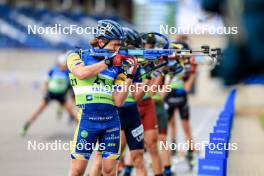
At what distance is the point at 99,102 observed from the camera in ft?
17.2

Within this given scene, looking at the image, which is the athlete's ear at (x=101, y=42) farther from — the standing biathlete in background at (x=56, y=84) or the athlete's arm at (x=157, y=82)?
the standing biathlete in background at (x=56, y=84)

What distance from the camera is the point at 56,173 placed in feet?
28.5

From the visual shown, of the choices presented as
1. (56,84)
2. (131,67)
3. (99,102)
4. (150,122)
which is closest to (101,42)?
(131,67)

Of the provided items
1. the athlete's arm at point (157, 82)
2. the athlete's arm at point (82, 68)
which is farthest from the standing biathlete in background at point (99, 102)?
the athlete's arm at point (157, 82)

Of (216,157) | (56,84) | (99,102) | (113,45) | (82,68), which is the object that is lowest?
(216,157)

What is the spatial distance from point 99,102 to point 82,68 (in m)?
0.35

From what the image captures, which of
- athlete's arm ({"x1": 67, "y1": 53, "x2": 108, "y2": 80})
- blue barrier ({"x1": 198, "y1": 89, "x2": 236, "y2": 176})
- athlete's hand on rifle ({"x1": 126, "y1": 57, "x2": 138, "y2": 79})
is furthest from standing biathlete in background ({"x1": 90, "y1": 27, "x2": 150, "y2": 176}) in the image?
athlete's arm ({"x1": 67, "y1": 53, "x2": 108, "y2": 80})

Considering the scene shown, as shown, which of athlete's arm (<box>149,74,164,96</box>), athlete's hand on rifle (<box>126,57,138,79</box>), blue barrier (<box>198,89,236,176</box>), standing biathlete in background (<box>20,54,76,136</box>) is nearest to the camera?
blue barrier (<box>198,89,236,176</box>)

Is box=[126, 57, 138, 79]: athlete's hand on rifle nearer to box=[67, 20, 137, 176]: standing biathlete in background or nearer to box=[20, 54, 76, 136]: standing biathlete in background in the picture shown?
box=[67, 20, 137, 176]: standing biathlete in background

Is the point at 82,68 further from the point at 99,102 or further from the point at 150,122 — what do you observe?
the point at 150,122

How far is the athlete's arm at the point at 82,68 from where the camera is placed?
5.03m

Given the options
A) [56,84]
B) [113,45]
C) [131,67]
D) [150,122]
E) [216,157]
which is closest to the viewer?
[216,157]

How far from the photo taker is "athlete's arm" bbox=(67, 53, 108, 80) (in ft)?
16.5

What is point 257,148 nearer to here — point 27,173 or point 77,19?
point 27,173
